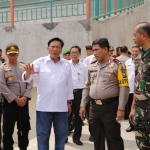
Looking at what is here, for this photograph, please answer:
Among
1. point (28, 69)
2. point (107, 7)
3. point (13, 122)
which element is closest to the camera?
point (28, 69)

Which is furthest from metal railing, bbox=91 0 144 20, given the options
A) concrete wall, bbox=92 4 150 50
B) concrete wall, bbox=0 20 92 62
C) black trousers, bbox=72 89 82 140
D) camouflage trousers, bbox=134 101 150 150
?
camouflage trousers, bbox=134 101 150 150

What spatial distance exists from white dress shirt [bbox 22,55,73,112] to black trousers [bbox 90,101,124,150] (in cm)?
44

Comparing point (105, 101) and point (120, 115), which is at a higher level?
point (105, 101)

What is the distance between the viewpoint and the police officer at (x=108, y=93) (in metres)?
3.75

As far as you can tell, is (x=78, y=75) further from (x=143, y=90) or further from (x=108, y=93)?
(x=143, y=90)

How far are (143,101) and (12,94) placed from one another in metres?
2.14

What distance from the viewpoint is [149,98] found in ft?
9.98

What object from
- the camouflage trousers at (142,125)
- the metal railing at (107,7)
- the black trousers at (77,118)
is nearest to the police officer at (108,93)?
the camouflage trousers at (142,125)

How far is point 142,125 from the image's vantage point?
3.11m

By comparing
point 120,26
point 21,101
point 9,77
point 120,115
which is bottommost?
point 120,115

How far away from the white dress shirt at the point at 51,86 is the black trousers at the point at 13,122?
2.46 feet

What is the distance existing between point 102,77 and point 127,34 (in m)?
6.38

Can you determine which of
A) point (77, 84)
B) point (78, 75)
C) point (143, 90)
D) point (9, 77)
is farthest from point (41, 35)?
point (143, 90)

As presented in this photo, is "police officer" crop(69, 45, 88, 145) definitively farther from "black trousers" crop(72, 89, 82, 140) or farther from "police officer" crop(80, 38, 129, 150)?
"police officer" crop(80, 38, 129, 150)
